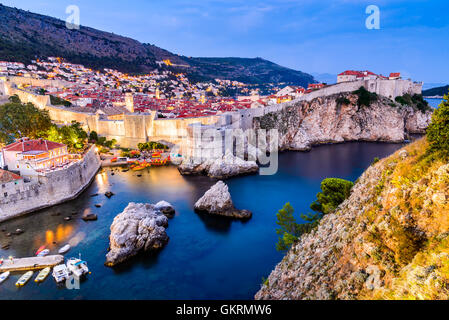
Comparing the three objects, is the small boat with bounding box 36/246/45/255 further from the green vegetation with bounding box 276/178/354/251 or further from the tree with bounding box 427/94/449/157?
the tree with bounding box 427/94/449/157

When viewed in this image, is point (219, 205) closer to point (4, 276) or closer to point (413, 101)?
point (4, 276)

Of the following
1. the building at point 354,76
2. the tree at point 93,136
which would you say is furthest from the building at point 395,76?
the tree at point 93,136

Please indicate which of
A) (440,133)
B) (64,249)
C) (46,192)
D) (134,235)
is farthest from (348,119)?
(64,249)

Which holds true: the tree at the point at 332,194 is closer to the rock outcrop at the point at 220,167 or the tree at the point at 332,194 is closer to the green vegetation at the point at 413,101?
the rock outcrop at the point at 220,167

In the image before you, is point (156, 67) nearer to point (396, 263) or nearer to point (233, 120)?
point (233, 120)

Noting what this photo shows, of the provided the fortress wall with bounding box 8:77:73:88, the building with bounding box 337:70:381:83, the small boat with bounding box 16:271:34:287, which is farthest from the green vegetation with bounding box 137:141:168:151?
the fortress wall with bounding box 8:77:73:88
